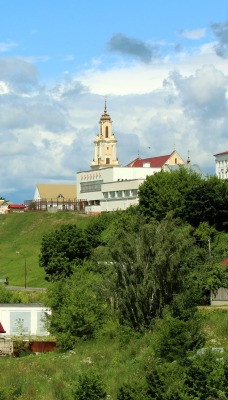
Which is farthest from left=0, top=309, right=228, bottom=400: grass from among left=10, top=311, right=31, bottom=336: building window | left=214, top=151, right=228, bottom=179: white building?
left=214, top=151, right=228, bottom=179: white building

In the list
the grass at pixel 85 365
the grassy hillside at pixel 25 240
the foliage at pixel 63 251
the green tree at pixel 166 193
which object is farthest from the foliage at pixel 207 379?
the grassy hillside at pixel 25 240

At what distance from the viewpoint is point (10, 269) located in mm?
103938

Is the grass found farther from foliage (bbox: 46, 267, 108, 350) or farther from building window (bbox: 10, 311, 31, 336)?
building window (bbox: 10, 311, 31, 336)

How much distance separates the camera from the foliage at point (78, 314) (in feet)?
185

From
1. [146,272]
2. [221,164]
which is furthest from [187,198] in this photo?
[221,164]

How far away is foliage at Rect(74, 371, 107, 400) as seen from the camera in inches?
1534

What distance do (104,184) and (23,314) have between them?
7302cm

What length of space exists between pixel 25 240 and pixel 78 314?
65.4 metres

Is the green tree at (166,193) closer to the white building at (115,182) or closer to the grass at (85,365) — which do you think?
the white building at (115,182)

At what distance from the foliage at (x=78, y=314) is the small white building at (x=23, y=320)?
8.61 ft

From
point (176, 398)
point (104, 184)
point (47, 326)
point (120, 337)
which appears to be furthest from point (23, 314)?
point (104, 184)

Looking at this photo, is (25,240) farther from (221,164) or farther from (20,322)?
(20,322)

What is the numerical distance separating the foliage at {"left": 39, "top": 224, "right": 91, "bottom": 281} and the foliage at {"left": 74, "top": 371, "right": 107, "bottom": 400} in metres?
48.2

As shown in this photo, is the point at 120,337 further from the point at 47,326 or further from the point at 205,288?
the point at 205,288
